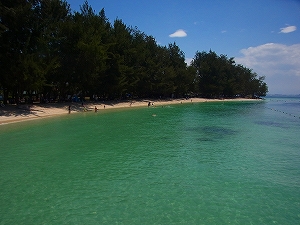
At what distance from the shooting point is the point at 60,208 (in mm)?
10047

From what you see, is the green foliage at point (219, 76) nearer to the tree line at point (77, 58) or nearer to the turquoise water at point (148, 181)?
the tree line at point (77, 58)

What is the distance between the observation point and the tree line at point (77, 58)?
38406 mm

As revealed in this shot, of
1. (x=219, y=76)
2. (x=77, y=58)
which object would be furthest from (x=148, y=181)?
(x=219, y=76)

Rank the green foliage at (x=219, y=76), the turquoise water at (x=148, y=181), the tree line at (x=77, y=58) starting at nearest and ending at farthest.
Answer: the turquoise water at (x=148, y=181), the tree line at (x=77, y=58), the green foliage at (x=219, y=76)

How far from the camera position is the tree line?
38.4 m

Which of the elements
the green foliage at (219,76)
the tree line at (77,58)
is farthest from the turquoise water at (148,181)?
the green foliage at (219,76)

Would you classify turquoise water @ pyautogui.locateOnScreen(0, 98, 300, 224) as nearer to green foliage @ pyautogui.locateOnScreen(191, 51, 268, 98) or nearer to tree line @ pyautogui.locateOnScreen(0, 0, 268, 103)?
tree line @ pyautogui.locateOnScreen(0, 0, 268, 103)

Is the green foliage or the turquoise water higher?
the green foliage

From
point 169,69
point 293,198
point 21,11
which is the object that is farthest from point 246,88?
point 293,198

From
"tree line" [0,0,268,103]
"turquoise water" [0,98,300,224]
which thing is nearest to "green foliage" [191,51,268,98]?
"tree line" [0,0,268,103]

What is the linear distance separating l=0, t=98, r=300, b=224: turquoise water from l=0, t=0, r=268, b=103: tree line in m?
20.8

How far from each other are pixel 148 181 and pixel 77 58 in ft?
146

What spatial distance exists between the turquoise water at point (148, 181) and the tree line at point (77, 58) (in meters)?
20.8

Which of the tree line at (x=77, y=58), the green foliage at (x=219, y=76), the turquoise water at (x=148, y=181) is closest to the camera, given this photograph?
the turquoise water at (x=148, y=181)
